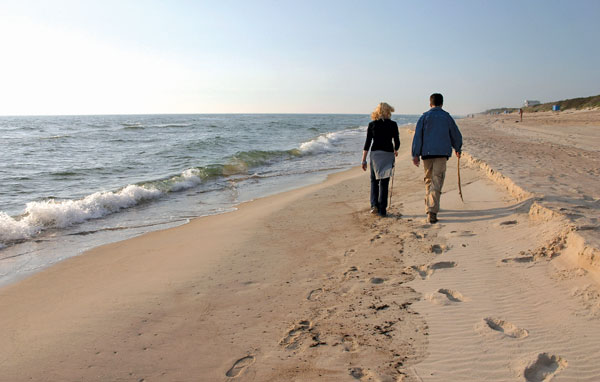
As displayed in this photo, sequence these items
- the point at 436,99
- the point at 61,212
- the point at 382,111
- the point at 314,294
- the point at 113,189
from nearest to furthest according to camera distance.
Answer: the point at 314,294
the point at 436,99
the point at 382,111
the point at 61,212
the point at 113,189

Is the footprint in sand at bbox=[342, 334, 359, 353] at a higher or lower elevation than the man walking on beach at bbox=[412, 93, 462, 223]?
lower

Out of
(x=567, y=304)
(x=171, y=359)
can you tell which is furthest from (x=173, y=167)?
(x=567, y=304)

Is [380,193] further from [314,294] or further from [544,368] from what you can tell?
[544,368]

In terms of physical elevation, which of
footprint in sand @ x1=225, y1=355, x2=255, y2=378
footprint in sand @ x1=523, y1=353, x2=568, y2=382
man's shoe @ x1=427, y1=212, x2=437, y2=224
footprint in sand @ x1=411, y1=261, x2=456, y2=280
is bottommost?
footprint in sand @ x1=225, y1=355, x2=255, y2=378

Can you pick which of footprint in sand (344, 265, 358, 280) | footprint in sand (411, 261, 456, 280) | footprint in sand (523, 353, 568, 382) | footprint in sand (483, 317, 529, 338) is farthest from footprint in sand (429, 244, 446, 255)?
footprint in sand (523, 353, 568, 382)

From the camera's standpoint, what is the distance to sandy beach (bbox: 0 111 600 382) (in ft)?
8.46

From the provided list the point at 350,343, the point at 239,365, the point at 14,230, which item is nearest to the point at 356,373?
the point at 350,343

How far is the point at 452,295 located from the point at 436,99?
3289 millimetres

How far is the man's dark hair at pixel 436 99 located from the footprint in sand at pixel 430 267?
8.73ft

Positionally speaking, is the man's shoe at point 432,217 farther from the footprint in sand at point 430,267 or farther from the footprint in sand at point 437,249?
the footprint in sand at point 430,267

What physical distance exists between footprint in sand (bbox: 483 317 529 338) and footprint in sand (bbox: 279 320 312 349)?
4.81 feet

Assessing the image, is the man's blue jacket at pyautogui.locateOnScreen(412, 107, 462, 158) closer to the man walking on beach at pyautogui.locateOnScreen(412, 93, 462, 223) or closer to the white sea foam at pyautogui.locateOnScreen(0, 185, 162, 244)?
the man walking on beach at pyautogui.locateOnScreen(412, 93, 462, 223)

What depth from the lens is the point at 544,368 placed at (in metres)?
2.42

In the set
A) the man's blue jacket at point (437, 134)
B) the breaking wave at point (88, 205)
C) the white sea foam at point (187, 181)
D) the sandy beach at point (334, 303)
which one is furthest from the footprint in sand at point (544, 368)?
the white sea foam at point (187, 181)
